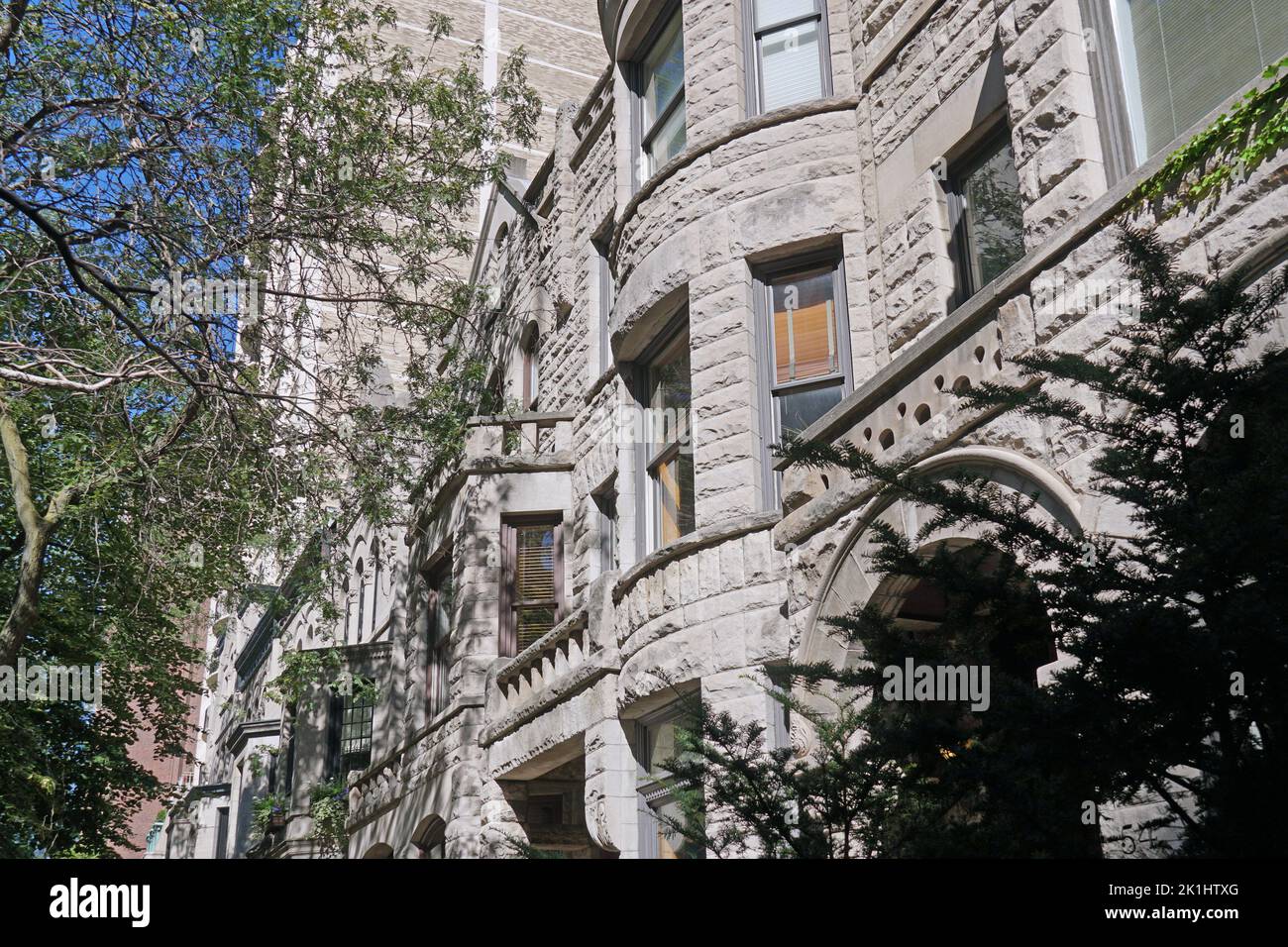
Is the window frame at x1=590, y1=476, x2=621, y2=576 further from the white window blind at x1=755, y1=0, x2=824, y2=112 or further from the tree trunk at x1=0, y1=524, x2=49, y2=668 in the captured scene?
the tree trunk at x1=0, y1=524, x2=49, y2=668

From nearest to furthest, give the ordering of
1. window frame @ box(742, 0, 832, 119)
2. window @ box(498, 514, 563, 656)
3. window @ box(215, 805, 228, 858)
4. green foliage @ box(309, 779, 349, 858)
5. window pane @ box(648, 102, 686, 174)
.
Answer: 1. window frame @ box(742, 0, 832, 119)
2. window pane @ box(648, 102, 686, 174)
3. window @ box(498, 514, 563, 656)
4. green foliage @ box(309, 779, 349, 858)
5. window @ box(215, 805, 228, 858)

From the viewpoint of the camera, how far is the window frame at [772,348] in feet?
37.9

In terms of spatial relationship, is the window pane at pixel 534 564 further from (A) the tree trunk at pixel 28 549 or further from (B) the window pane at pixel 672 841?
(A) the tree trunk at pixel 28 549

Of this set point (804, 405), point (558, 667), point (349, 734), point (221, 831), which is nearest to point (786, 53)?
point (804, 405)

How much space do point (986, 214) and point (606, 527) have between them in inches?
259

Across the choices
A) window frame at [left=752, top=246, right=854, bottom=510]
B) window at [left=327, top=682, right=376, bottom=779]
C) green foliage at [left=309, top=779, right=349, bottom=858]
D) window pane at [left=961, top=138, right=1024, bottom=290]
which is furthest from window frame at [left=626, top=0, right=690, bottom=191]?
green foliage at [left=309, top=779, right=349, bottom=858]

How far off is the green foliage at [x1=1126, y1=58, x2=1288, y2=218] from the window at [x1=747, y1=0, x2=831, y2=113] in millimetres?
6307

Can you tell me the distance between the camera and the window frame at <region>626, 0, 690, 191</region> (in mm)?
14531

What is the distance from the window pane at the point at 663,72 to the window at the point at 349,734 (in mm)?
12417
